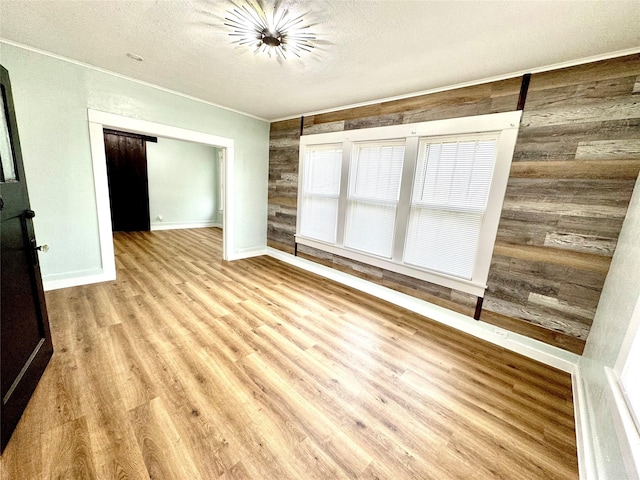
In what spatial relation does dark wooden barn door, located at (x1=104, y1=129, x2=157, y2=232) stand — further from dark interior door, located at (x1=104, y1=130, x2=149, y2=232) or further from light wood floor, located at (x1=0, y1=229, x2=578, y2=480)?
light wood floor, located at (x1=0, y1=229, x2=578, y2=480)

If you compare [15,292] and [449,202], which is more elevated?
[449,202]

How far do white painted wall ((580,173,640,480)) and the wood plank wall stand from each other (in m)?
0.13

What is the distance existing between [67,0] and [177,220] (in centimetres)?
575

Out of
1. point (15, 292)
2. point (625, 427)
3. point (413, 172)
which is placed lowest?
point (625, 427)

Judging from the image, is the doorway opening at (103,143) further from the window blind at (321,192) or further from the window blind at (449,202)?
the window blind at (449,202)

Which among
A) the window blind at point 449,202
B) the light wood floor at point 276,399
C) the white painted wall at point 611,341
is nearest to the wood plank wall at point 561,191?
the white painted wall at point 611,341

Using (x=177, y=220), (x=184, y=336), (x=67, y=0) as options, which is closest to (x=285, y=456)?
(x=184, y=336)

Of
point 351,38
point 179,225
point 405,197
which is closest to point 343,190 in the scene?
point 405,197

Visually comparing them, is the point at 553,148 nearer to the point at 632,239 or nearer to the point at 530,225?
the point at 530,225

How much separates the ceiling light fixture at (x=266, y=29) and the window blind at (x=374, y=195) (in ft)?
4.96

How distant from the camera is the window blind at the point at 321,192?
12.0 ft

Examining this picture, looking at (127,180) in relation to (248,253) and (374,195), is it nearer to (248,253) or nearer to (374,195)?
(248,253)

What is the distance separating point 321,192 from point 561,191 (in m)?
2.72

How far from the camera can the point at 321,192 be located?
3.85m
